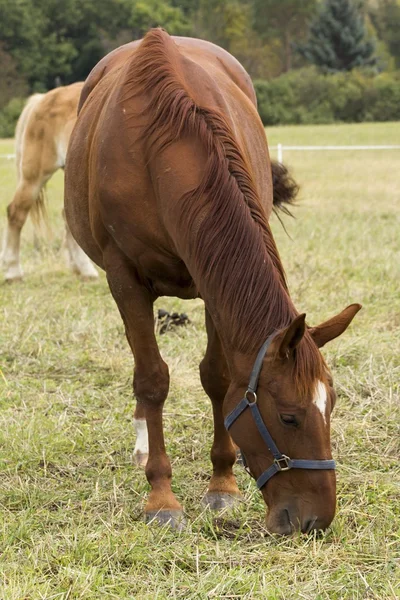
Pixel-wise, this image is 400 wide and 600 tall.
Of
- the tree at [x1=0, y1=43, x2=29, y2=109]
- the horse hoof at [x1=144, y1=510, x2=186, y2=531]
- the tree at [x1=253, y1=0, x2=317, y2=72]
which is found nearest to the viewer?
the horse hoof at [x1=144, y1=510, x2=186, y2=531]

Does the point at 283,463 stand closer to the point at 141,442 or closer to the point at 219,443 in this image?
the point at 219,443

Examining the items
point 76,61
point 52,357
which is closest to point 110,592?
point 52,357

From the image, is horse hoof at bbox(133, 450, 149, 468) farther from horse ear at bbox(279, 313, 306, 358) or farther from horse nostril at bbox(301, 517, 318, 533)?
horse ear at bbox(279, 313, 306, 358)

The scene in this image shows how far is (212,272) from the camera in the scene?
8.74 feet

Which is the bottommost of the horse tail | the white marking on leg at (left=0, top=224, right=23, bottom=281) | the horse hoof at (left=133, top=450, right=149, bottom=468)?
the white marking on leg at (left=0, top=224, right=23, bottom=281)

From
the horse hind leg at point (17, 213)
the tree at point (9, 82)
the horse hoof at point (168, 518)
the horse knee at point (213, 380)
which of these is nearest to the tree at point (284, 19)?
the tree at point (9, 82)

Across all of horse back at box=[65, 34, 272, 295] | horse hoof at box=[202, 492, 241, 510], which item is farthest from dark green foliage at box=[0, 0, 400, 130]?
horse hoof at box=[202, 492, 241, 510]

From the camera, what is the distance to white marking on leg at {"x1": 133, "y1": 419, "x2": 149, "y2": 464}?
148 inches

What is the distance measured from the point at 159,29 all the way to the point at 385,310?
3342mm

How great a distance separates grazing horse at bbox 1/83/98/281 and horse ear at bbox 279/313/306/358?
5.43 meters

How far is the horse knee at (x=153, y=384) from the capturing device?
10.7 feet

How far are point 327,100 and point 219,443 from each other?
38023 millimetres

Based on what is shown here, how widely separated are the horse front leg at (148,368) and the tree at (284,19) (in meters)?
60.1

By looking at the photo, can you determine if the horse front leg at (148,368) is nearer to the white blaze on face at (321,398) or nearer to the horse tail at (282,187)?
the white blaze on face at (321,398)
